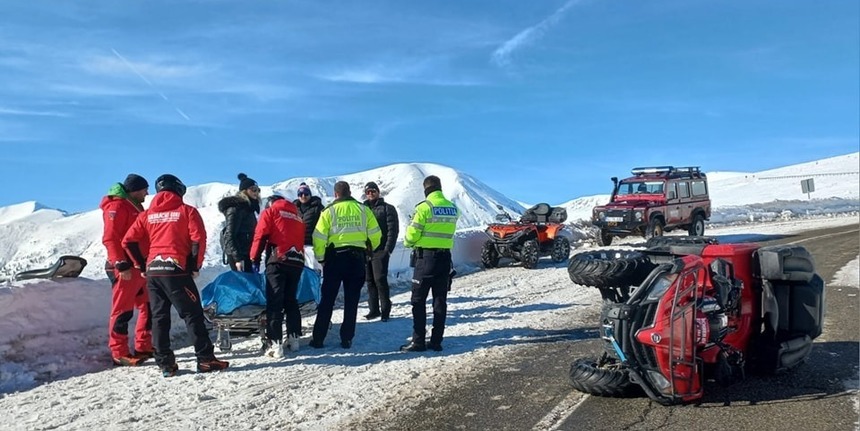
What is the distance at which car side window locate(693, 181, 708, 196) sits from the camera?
2178 cm

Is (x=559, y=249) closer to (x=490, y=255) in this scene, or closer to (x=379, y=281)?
(x=490, y=255)

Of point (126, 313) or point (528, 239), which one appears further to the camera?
point (528, 239)

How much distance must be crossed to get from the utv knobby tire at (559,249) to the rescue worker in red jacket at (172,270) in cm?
1095

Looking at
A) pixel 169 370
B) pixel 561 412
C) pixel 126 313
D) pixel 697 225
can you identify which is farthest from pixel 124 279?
pixel 697 225

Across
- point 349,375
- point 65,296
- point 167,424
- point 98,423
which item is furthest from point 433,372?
point 65,296

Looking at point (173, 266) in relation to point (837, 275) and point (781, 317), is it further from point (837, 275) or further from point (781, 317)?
point (837, 275)

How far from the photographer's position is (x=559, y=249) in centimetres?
1628

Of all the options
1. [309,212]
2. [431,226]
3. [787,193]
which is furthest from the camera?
[787,193]

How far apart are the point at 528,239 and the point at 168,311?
10215mm

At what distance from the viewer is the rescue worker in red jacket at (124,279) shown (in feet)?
22.1

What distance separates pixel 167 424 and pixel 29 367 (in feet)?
8.54

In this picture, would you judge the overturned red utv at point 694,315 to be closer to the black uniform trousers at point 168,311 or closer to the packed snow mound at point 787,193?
the black uniform trousers at point 168,311

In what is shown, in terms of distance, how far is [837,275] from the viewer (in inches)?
467

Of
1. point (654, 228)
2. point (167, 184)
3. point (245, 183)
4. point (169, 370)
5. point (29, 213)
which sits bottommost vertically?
point (169, 370)
